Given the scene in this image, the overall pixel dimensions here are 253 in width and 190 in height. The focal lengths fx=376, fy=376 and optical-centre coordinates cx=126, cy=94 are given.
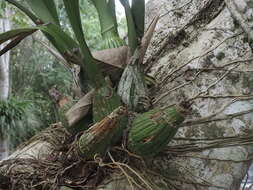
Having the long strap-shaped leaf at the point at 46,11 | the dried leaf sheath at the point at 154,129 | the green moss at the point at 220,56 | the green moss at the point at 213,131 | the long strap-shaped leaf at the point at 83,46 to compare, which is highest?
the long strap-shaped leaf at the point at 46,11

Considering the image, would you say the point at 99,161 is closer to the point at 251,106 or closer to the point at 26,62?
the point at 251,106

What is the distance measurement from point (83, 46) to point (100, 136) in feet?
0.54

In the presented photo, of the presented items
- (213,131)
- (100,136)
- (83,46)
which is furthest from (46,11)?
(213,131)

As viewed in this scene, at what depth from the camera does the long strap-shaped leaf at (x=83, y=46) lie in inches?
25.9

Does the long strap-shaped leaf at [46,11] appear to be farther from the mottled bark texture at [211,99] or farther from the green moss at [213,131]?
the green moss at [213,131]

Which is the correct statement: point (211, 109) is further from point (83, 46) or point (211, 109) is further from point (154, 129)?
point (83, 46)

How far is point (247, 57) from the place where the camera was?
Answer: 2.49 feet

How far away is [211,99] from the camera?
751mm

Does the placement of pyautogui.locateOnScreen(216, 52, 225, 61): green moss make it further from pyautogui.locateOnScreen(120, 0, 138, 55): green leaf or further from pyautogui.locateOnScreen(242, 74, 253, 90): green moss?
pyautogui.locateOnScreen(120, 0, 138, 55): green leaf

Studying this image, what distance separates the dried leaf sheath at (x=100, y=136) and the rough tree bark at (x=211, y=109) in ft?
0.20

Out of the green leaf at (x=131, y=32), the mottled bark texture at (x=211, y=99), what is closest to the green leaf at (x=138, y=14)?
the green leaf at (x=131, y=32)

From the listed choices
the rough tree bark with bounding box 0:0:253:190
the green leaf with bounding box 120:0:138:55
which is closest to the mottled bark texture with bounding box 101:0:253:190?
the rough tree bark with bounding box 0:0:253:190

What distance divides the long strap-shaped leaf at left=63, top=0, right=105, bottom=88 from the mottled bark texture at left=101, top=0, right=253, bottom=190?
5.6 inches

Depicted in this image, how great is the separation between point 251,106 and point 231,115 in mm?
44
